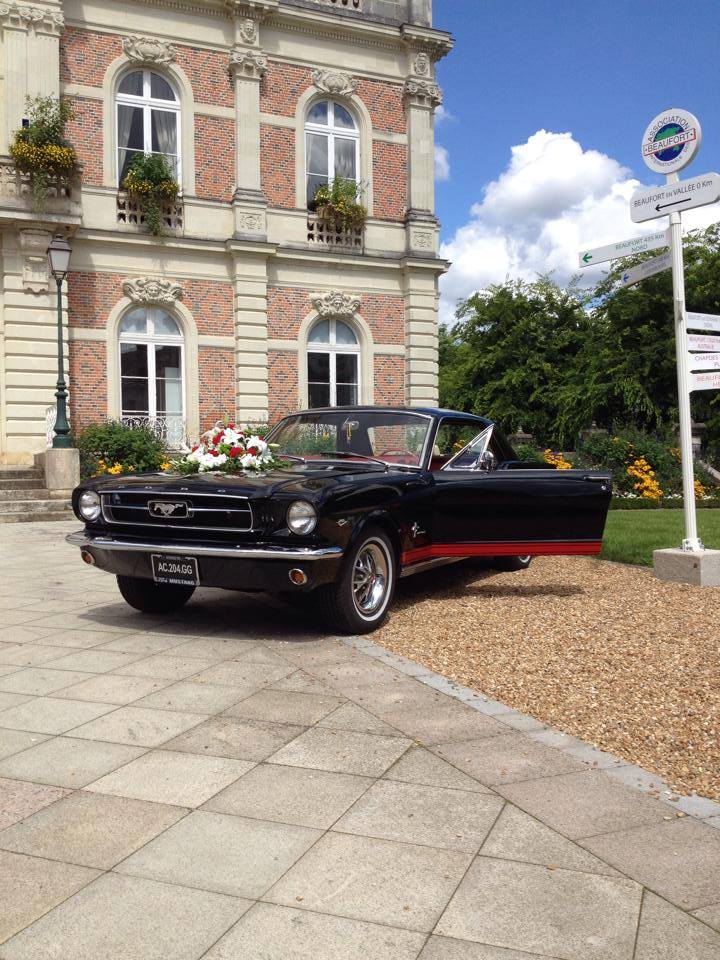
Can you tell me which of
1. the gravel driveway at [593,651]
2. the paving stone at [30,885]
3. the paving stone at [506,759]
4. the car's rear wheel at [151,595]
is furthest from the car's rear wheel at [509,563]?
the paving stone at [30,885]

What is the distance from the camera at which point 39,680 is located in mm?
4938

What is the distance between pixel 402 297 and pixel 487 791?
1971 cm

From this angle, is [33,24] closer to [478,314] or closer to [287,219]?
[287,219]

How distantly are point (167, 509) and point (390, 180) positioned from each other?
59.0 feet

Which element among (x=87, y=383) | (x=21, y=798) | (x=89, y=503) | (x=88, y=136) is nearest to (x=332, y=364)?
(x=87, y=383)

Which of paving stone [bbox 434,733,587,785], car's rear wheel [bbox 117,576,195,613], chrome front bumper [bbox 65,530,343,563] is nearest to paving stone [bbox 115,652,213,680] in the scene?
chrome front bumper [bbox 65,530,343,563]

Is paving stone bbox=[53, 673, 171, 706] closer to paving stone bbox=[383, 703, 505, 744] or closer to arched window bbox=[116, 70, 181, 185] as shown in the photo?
paving stone bbox=[383, 703, 505, 744]

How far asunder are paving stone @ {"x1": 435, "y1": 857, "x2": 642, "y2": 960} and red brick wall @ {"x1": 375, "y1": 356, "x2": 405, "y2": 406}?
19.5 m

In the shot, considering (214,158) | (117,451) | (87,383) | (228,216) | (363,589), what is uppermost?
(214,158)

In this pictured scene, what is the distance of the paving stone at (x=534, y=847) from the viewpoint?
2758 mm

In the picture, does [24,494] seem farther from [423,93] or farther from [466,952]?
[466,952]

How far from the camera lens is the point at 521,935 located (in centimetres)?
238

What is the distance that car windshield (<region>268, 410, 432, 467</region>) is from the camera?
23.0 ft

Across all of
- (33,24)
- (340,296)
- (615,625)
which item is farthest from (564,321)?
(615,625)
